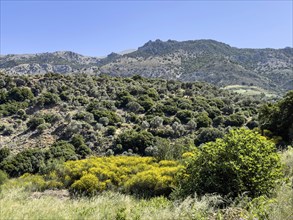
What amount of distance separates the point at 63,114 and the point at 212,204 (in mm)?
33619

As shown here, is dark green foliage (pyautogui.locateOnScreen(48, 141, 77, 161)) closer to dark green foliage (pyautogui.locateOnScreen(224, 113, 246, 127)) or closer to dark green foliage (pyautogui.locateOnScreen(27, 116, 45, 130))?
dark green foliage (pyautogui.locateOnScreen(27, 116, 45, 130))

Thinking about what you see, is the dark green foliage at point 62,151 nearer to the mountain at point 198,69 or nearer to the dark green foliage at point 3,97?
the dark green foliage at point 3,97

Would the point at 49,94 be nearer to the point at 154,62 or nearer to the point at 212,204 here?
the point at 212,204

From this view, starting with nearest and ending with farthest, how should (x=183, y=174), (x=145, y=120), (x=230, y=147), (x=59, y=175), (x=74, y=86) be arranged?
1. (x=230, y=147)
2. (x=183, y=174)
3. (x=59, y=175)
4. (x=145, y=120)
5. (x=74, y=86)

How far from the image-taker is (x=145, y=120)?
37.8 m

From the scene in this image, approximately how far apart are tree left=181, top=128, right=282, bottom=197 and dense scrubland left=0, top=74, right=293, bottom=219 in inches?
1.1

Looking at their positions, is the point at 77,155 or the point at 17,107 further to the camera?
the point at 17,107

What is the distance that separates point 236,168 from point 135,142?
2380 cm

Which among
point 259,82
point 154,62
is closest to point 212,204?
point 259,82

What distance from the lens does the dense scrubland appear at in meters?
6.89

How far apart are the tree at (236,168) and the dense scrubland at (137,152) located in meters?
0.03

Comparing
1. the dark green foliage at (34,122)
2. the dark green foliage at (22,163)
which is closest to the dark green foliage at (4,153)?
the dark green foliage at (22,163)

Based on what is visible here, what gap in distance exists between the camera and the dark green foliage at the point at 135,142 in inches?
1222

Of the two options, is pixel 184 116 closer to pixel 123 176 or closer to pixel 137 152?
pixel 137 152
